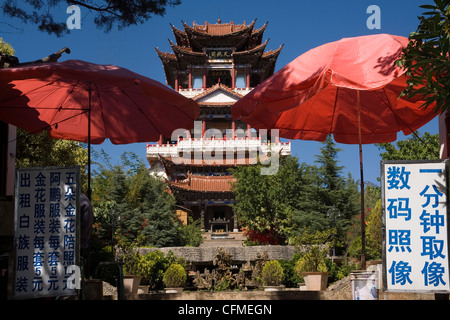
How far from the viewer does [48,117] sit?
594cm

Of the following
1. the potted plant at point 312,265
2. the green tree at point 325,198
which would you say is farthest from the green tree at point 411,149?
the potted plant at point 312,265

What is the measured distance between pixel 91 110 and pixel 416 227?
380 cm

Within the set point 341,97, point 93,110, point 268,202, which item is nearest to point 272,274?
point 268,202

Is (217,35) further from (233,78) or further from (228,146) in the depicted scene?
(228,146)

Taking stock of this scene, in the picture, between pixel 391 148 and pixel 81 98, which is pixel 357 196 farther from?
pixel 81 98

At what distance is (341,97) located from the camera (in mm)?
6320

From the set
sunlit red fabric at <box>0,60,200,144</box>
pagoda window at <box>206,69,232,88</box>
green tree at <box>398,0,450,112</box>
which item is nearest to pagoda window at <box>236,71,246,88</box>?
pagoda window at <box>206,69,232,88</box>

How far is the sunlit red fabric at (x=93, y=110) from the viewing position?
17.6ft

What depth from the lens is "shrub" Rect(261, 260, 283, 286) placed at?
13352 mm

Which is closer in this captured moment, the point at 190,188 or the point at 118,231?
the point at 118,231

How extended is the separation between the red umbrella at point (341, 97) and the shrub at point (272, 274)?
7459mm

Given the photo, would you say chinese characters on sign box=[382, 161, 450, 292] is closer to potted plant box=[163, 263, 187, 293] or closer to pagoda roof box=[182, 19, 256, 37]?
potted plant box=[163, 263, 187, 293]
